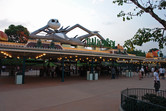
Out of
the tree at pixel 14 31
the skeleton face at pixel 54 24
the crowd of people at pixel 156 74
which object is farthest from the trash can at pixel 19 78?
the tree at pixel 14 31

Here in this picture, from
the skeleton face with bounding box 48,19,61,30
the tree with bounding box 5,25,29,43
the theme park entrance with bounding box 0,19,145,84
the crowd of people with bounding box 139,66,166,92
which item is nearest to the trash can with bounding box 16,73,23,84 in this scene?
the theme park entrance with bounding box 0,19,145,84

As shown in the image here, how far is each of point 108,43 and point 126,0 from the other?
1936 cm

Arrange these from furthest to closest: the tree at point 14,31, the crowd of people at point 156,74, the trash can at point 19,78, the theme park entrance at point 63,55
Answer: the tree at point 14,31 < the theme park entrance at point 63,55 < the trash can at point 19,78 < the crowd of people at point 156,74

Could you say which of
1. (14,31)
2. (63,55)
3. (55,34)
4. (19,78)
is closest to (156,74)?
(63,55)

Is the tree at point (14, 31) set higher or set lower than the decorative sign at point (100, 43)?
higher

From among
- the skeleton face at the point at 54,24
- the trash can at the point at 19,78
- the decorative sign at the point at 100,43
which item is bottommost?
the trash can at the point at 19,78

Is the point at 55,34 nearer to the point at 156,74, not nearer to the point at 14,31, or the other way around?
the point at 156,74

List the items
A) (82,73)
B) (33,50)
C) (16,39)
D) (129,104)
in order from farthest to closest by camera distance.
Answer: (16,39) → (82,73) → (33,50) → (129,104)

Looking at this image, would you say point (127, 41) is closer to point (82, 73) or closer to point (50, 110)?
point (50, 110)

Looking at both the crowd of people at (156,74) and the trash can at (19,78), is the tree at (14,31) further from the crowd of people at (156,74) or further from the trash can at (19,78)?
the crowd of people at (156,74)

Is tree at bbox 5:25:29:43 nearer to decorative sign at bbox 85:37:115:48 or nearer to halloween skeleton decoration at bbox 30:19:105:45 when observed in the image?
halloween skeleton decoration at bbox 30:19:105:45

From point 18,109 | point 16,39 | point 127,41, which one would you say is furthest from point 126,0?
point 16,39

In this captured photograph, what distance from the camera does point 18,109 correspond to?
232 inches

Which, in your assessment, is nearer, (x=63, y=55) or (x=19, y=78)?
(x=19, y=78)
